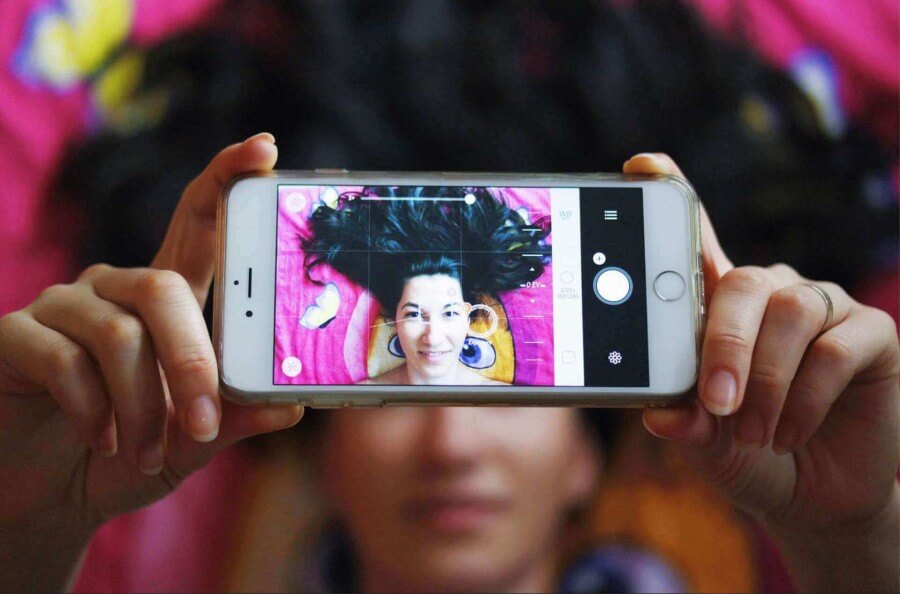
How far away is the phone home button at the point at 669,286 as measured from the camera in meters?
0.44

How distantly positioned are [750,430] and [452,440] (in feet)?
0.98

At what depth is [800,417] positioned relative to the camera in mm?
433

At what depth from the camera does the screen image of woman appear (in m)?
0.43

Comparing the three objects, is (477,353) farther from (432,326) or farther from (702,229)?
(702,229)

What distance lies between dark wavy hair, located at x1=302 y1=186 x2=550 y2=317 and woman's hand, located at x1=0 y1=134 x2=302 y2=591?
57mm

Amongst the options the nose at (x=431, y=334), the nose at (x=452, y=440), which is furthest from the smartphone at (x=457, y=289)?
the nose at (x=452, y=440)

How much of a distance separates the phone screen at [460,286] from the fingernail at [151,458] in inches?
2.9

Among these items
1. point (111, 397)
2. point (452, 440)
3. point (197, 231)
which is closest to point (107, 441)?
point (111, 397)

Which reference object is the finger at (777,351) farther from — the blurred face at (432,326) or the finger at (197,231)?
the finger at (197,231)

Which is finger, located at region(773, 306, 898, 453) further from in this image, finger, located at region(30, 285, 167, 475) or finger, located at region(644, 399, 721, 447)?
finger, located at region(30, 285, 167, 475)

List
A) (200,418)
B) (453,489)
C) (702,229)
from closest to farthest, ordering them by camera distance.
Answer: (200,418) < (702,229) < (453,489)

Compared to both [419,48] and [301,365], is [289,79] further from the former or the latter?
[301,365]

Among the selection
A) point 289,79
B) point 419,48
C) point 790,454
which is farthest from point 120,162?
point 790,454

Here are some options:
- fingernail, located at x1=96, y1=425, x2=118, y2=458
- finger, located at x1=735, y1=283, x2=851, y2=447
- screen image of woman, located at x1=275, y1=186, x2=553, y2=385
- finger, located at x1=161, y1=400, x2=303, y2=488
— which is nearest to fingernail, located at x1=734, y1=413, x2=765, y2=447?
finger, located at x1=735, y1=283, x2=851, y2=447
